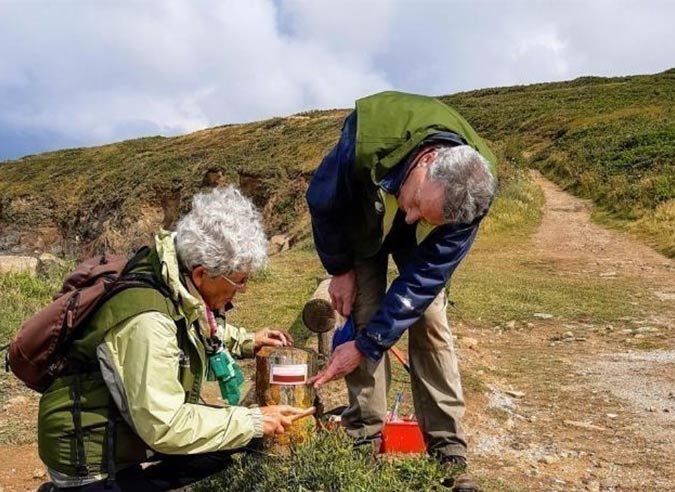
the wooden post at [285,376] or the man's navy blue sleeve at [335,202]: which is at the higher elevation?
the man's navy blue sleeve at [335,202]

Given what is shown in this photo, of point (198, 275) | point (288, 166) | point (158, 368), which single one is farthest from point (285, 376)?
point (288, 166)

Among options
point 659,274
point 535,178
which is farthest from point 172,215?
point 659,274

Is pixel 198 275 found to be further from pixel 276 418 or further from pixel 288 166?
pixel 288 166

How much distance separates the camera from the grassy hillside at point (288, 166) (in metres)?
20.0

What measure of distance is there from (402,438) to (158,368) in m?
1.58

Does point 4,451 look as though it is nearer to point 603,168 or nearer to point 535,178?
point 603,168

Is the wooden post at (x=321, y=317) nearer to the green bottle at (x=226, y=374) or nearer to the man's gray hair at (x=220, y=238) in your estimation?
the green bottle at (x=226, y=374)

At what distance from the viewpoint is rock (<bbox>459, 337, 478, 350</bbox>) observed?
22.3 feet

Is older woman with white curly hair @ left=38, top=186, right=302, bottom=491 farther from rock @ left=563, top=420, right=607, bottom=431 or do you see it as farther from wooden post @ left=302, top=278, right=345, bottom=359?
rock @ left=563, top=420, right=607, bottom=431

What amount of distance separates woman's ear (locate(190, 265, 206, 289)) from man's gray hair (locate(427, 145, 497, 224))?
88 cm

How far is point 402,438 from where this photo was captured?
3600mm

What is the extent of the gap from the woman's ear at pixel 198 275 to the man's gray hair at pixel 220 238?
2cm

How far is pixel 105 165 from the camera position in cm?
4325

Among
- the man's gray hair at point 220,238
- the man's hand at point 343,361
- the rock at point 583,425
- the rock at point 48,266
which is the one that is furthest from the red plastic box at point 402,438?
the rock at point 48,266
